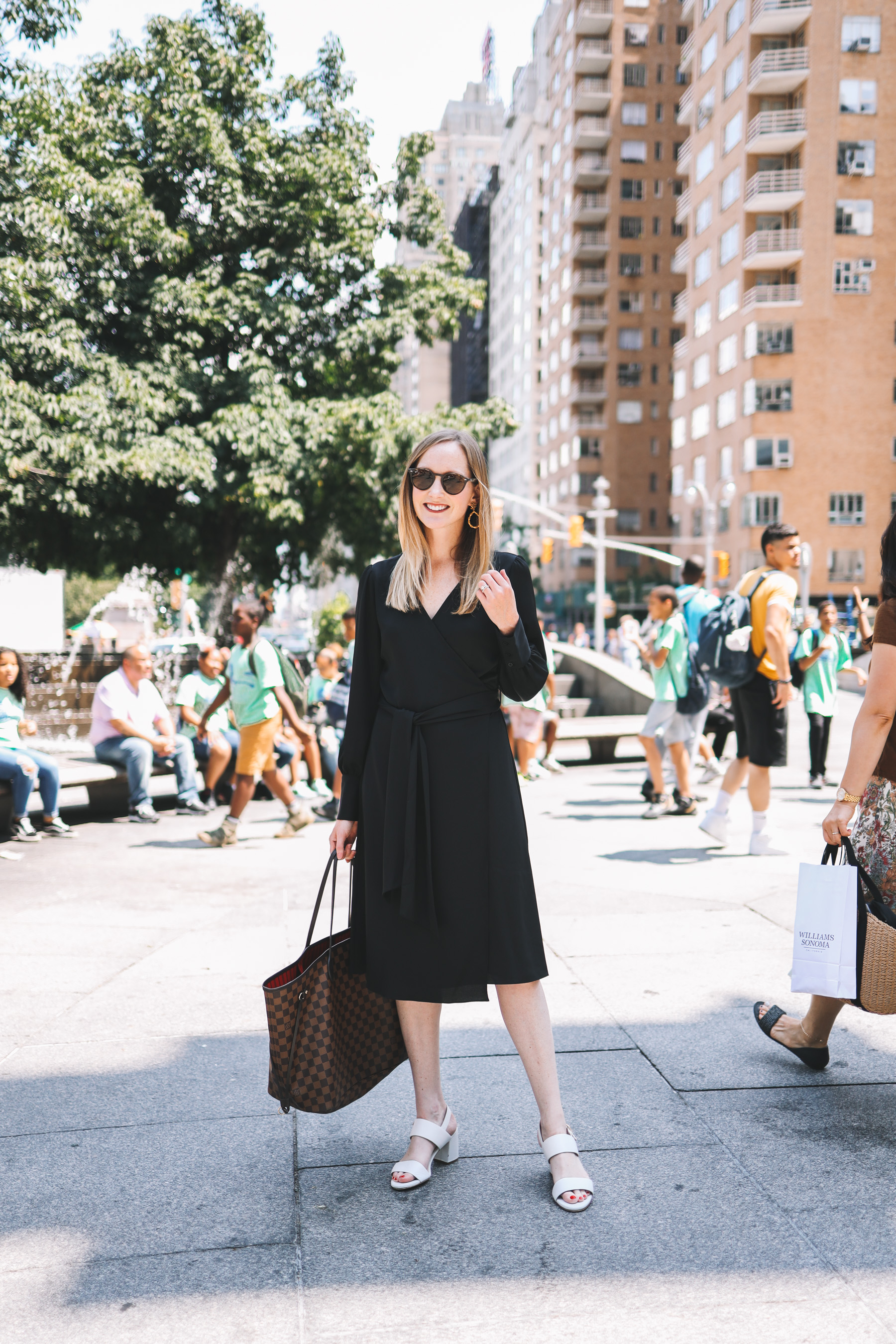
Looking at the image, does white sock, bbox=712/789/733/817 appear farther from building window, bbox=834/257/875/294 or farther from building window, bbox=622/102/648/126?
building window, bbox=622/102/648/126

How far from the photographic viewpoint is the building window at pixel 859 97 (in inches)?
1785

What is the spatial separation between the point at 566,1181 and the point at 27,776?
6.40 metres

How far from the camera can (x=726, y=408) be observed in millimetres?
49969

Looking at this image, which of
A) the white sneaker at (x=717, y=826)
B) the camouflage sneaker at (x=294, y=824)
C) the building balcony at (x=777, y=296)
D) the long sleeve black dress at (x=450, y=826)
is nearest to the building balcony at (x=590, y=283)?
the building balcony at (x=777, y=296)

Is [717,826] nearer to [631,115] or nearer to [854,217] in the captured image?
[854,217]

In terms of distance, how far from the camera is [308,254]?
2195 cm

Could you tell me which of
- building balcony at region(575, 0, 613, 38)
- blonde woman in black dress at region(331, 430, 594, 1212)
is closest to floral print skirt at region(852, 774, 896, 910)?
blonde woman in black dress at region(331, 430, 594, 1212)

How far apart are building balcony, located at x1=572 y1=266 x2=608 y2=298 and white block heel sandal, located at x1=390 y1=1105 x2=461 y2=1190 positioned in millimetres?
72751

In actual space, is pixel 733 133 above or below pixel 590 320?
above

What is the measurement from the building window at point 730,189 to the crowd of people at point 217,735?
43.2m

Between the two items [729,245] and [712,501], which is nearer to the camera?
[729,245]

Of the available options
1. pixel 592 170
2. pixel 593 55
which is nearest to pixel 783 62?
pixel 592 170

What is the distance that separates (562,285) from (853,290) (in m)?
32.1

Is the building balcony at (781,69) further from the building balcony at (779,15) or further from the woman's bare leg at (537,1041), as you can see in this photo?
the woman's bare leg at (537,1041)
